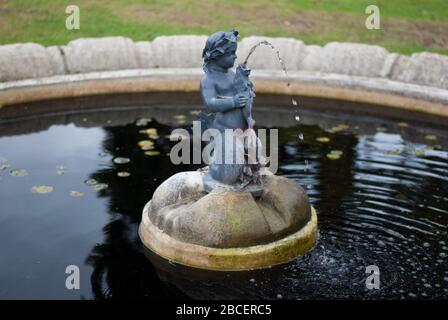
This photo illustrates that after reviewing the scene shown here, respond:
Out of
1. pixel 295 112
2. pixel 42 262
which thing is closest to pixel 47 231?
pixel 42 262

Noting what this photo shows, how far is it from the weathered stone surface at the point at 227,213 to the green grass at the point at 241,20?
6.84m

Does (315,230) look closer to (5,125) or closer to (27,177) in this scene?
(27,177)

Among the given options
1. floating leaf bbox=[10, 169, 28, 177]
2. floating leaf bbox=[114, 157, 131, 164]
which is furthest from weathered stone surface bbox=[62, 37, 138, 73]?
floating leaf bbox=[10, 169, 28, 177]

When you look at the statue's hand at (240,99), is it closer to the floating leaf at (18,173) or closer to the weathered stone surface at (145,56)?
the floating leaf at (18,173)

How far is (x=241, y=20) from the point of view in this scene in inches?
527

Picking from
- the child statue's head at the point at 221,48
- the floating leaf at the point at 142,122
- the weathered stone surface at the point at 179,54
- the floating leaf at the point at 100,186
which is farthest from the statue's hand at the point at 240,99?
Answer: the weathered stone surface at the point at 179,54

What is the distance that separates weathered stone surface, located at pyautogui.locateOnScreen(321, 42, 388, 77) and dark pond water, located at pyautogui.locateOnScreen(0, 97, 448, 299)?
143cm

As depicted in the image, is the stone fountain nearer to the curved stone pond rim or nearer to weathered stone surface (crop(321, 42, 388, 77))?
the curved stone pond rim

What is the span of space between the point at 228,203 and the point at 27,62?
22.6ft

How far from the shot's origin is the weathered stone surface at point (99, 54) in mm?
11648

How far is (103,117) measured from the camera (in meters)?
10.3

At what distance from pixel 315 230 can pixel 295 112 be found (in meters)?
4.56

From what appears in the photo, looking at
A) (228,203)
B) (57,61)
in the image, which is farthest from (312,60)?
(228,203)
